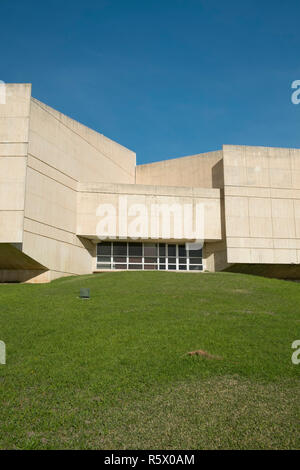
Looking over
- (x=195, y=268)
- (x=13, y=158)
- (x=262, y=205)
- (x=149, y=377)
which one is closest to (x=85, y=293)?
(x=149, y=377)

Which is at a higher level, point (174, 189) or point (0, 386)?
→ point (174, 189)

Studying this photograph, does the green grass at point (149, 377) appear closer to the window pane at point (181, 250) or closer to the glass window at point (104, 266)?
the glass window at point (104, 266)

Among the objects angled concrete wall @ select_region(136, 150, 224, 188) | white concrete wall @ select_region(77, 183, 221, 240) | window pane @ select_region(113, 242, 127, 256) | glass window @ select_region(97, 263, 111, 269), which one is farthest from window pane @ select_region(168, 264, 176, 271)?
angled concrete wall @ select_region(136, 150, 224, 188)

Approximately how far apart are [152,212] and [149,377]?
23.9 m

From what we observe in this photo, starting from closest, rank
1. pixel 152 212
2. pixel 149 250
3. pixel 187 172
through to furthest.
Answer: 1. pixel 152 212
2. pixel 149 250
3. pixel 187 172

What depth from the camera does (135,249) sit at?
109ft

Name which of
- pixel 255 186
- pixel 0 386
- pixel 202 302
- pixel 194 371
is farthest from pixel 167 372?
pixel 255 186

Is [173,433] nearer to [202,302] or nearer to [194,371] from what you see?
[194,371]

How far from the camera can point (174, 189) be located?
107 ft

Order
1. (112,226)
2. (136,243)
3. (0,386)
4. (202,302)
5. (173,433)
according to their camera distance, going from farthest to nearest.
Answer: (136,243) → (112,226) → (202,302) → (0,386) → (173,433)

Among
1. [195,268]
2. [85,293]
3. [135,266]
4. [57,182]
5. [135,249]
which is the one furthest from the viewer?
[195,268]

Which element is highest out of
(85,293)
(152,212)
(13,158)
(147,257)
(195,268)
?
(13,158)

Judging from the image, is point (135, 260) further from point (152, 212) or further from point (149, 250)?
point (152, 212)
